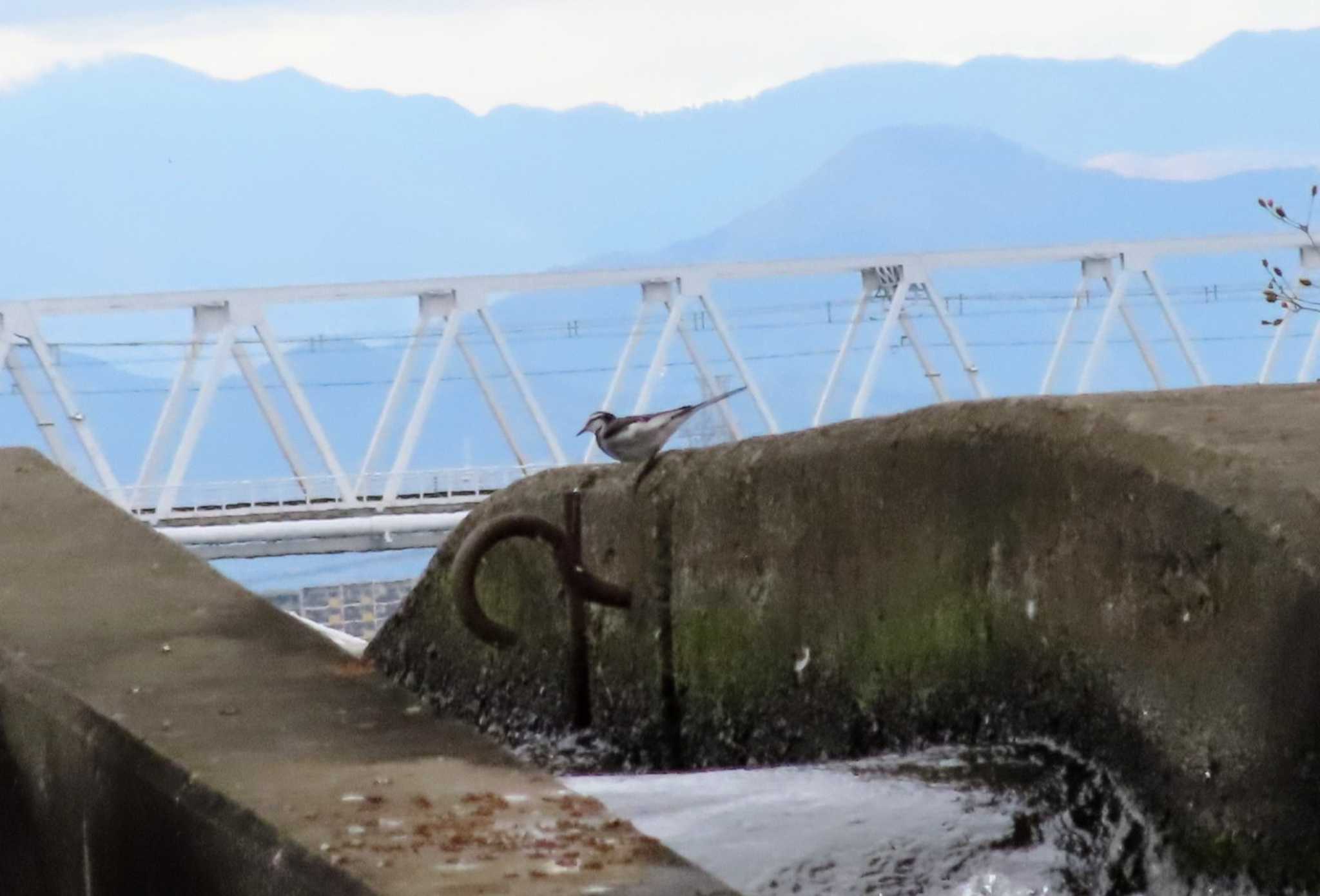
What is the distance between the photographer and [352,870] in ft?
10.3

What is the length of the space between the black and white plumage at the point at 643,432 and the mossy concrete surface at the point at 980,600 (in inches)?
13.3

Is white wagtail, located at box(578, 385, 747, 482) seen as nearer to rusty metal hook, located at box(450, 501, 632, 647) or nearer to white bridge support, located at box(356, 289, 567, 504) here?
rusty metal hook, located at box(450, 501, 632, 647)

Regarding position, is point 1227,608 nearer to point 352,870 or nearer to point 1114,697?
point 1114,697

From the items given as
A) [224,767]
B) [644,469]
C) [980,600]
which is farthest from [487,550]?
[980,600]

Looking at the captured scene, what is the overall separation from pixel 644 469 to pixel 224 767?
1.57 meters

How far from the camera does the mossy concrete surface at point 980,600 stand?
3.29m

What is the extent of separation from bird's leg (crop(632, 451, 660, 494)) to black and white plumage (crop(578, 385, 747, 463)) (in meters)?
0.47

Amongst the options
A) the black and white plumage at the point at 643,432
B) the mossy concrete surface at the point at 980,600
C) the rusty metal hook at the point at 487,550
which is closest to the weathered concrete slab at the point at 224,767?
the rusty metal hook at the point at 487,550

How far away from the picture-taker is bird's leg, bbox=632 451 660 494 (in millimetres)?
4965

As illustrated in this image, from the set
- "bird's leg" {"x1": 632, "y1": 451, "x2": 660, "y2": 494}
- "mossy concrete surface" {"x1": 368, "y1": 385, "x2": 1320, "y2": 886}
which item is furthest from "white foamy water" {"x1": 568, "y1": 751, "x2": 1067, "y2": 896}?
"bird's leg" {"x1": 632, "y1": 451, "x2": 660, "y2": 494}

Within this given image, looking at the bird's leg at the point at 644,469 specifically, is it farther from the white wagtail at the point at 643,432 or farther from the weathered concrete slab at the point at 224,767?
the weathered concrete slab at the point at 224,767

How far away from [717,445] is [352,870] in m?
1.93

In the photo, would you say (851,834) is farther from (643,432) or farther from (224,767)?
(643,432)

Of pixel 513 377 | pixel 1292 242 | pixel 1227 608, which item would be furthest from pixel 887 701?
pixel 1292 242
